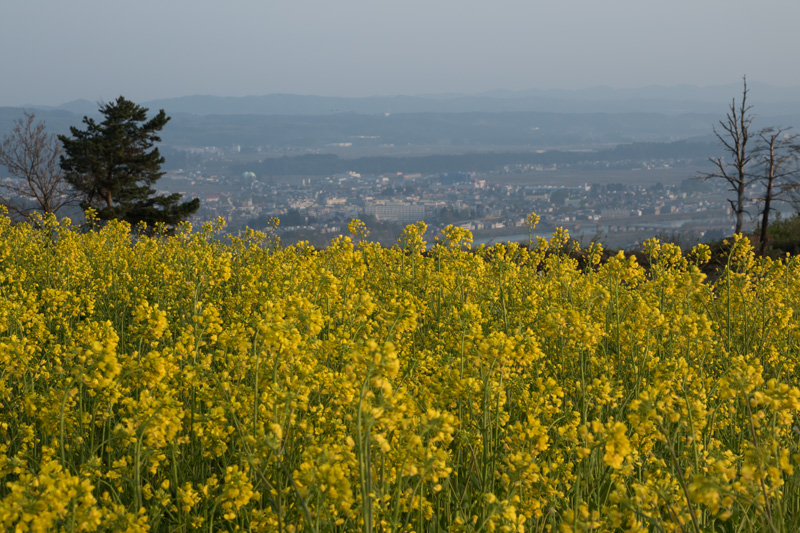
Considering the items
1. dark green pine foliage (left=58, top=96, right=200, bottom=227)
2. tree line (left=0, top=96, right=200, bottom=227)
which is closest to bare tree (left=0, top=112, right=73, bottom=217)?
tree line (left=0, top=96, right=200, bottom=227)

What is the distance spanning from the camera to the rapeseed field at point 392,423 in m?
2.50

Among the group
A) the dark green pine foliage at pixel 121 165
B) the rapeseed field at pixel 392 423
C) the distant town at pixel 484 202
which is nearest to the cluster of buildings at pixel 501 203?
the distant town at pixel 484 202

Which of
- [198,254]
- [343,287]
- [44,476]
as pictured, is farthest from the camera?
[198,254]

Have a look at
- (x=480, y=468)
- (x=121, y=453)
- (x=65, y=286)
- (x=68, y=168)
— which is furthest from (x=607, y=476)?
(x=68, y=168)

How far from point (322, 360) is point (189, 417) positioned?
42.0 inches

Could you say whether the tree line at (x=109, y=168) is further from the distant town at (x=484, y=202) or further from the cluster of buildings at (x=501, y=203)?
the cluster of buildings at (x=501, y=203)

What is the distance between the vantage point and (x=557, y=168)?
193 metres

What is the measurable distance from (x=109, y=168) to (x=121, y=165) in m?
1.12

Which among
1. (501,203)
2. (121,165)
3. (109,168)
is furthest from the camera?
(501,203)

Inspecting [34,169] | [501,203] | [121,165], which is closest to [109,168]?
[121,165]

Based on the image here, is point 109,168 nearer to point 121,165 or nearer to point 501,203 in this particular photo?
point 121,165

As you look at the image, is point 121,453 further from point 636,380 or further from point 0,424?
point 636,380

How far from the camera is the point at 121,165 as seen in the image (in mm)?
Result: 34531

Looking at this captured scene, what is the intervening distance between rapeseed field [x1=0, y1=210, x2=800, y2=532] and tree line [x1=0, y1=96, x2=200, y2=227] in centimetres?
2813
